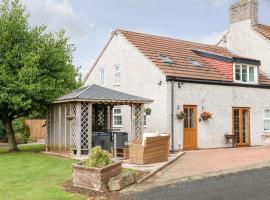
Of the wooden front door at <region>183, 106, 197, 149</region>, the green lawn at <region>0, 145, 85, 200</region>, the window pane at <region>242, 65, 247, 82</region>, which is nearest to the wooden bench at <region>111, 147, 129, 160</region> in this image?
the green lawn at <region>0, 145, 85, 200</region>

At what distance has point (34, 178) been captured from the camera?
582 inches

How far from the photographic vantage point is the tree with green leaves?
23031mm

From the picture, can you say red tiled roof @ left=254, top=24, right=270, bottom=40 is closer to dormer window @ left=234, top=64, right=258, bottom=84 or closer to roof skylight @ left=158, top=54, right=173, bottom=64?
dormer window @ left=234, top=64, right=258, bottom=84

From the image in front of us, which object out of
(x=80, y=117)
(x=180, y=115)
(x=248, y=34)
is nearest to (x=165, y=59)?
(x=180, y=115)

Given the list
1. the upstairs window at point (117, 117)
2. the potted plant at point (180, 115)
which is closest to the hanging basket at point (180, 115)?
the potted plant at point (180, 115)

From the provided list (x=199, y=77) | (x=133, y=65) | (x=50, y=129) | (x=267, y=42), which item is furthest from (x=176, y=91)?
(x=267, y=42)

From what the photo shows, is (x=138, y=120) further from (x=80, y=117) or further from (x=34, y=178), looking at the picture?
(x=34, y=178)

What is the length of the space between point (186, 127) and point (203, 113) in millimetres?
1336

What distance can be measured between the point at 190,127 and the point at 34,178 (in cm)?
1168

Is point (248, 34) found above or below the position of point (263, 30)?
below

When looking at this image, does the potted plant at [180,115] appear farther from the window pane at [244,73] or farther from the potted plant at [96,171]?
the potted plant at [96,171]

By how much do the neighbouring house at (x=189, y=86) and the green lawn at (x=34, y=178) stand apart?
23.7ft

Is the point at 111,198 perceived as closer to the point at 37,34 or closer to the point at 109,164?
the point at 109,164

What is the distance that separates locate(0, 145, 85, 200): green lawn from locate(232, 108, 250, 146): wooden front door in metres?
11.9
